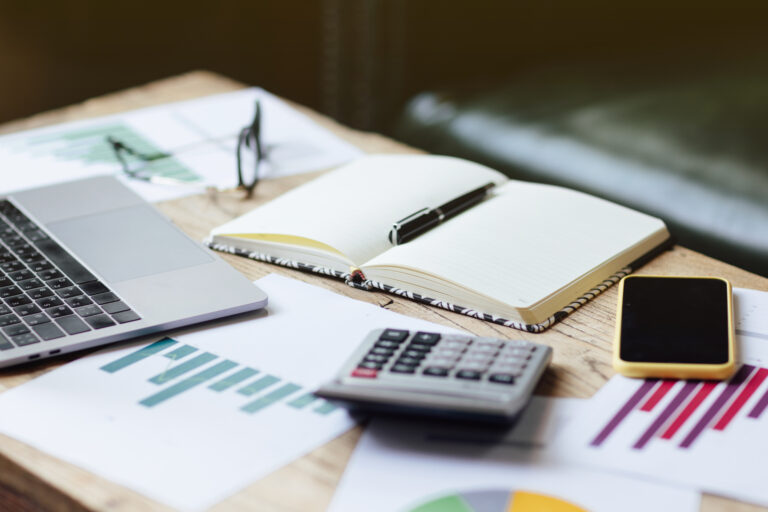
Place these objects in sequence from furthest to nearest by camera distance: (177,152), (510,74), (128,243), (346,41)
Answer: (346,41) < (510,74) < (177,152) < (128,243)

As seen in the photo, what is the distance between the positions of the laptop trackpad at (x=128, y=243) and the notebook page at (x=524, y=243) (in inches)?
7.3

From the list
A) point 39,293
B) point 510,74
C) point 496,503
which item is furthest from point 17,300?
point 510,74

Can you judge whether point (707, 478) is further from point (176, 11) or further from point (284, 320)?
point (176, 11)

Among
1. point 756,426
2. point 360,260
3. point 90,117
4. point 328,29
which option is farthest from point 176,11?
point 756,426

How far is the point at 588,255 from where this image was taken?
31.8 inches

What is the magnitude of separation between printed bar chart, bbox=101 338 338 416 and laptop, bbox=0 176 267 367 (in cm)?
3

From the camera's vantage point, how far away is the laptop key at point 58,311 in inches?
27.9

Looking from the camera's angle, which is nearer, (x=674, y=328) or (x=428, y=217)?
(x=674, y=328)

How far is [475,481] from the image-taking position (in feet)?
1.78

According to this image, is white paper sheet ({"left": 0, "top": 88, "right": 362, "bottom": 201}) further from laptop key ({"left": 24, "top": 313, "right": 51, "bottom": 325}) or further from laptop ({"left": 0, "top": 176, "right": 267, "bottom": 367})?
laptop key ({"left": 24, "top": 313, "right": 51, "bottom": 325})

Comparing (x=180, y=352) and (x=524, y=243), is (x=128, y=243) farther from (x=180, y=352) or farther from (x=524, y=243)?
(x=524, y=243)

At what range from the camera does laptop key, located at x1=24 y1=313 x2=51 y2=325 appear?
0.70 meters

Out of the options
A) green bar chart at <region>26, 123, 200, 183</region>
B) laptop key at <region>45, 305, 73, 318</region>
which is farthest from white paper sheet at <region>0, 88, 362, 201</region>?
laptop key at <region>45, 305, 73, 318</region>

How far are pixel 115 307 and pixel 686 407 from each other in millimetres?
445
